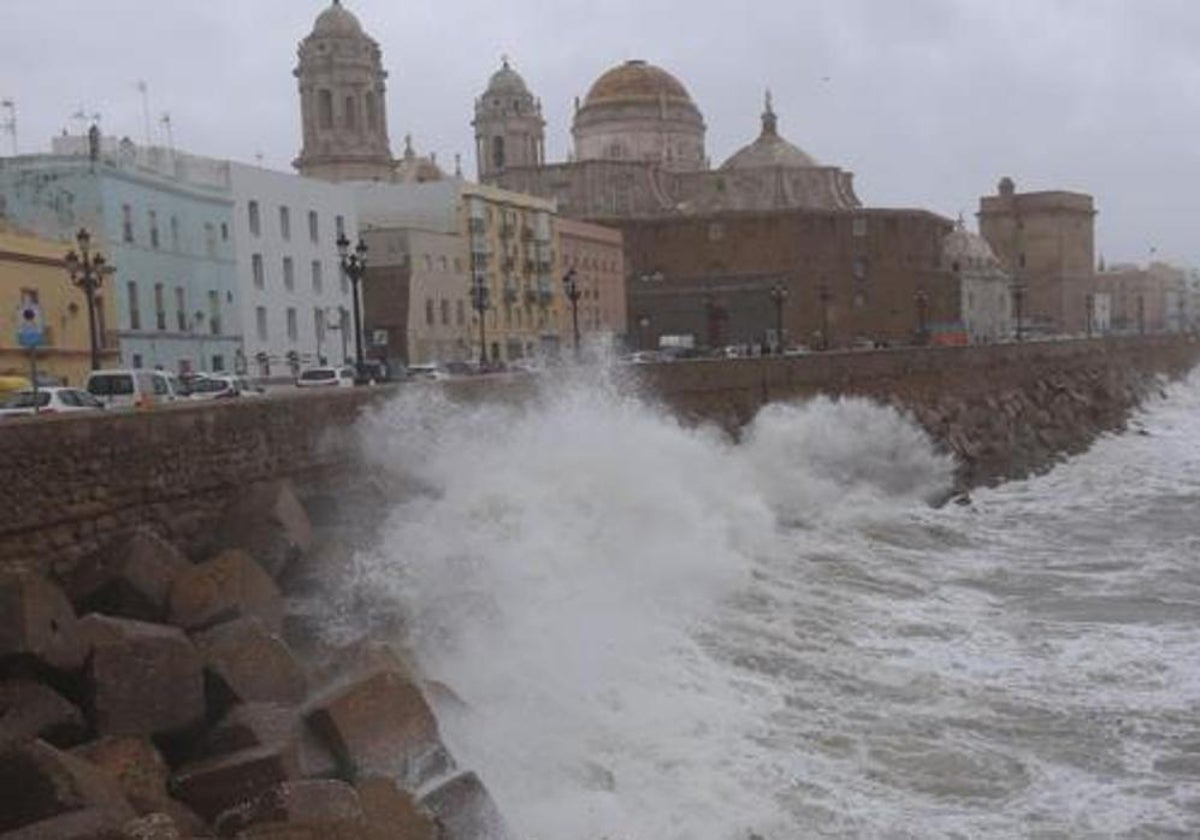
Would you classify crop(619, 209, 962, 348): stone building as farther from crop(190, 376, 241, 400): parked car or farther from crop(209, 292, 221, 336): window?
crop(190, 376, 241, 400): parked car

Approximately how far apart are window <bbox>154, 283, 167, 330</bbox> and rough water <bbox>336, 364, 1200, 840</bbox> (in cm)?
1847

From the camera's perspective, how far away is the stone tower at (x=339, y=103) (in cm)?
6216

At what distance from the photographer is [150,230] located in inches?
1446

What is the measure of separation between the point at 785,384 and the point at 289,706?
21.4 m

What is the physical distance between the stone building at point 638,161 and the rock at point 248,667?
219 feet

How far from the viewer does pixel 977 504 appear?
26891 millimetres

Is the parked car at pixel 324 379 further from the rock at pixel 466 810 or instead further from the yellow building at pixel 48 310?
the rock at pixel 466 810

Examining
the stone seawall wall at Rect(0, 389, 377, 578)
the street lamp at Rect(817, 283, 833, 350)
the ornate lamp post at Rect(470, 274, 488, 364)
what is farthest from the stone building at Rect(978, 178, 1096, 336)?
the stone seawall wall at Rect(0, 389, 377, 578)

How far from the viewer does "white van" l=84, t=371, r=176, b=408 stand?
2383cm

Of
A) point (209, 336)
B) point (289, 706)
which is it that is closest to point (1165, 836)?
point (289, 706)

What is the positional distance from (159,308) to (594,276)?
31.7m

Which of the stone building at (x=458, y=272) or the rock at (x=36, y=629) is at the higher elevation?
the stone building at (x=458, y=272)

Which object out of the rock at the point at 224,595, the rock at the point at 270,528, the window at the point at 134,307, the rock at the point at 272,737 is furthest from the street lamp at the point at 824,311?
the rock at the point at 272,737

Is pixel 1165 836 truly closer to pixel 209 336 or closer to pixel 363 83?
pixel 209 336
